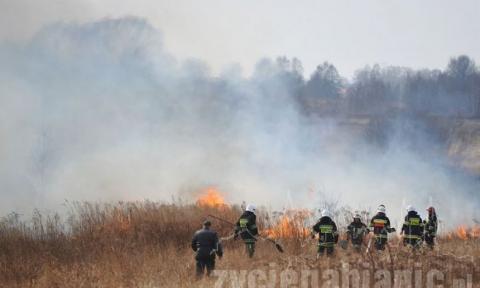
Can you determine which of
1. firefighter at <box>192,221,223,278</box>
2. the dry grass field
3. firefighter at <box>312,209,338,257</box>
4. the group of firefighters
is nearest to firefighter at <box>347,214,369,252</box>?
the group of firefighters

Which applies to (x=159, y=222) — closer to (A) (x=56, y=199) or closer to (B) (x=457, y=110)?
(A) (x=56, y=199)

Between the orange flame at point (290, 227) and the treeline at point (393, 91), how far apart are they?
39904 mm

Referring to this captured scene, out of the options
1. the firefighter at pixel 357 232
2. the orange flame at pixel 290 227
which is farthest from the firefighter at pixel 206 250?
the orange flame at pixel 290 227

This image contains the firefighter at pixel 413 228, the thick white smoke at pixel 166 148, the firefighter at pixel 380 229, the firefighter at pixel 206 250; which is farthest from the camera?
the thick white smoke at pixel 166 148

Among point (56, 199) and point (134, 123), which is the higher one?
point (134, 123)

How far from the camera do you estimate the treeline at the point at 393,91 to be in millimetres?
63000

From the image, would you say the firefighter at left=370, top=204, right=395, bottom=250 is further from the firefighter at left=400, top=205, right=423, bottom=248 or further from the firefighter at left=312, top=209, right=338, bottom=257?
the firefighter at left=312, top=209, right=338, bottom=257

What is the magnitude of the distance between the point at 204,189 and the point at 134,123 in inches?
296

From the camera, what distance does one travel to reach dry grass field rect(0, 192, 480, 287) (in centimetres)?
1098

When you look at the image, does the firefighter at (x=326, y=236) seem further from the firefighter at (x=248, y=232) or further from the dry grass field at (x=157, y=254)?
the firefighter at (x=248, y=232)

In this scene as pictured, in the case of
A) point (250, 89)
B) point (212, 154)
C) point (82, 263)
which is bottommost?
point (82, 263)

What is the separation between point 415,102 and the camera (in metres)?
65.7

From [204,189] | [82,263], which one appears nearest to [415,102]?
[204,189]

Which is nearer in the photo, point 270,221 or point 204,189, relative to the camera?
point 270,221
